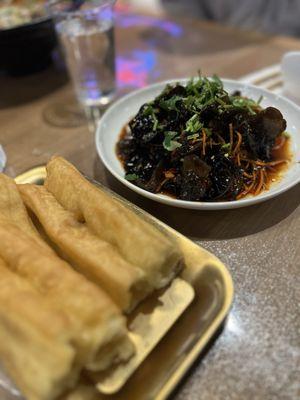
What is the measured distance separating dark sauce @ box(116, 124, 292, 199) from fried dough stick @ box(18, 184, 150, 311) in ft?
1.41

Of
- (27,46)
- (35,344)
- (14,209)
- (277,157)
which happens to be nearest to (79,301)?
(35,344)

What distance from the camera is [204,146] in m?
1.42

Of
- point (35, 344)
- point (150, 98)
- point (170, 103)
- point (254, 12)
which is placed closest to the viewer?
point (35, 344)

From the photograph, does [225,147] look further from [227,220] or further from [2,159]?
[2,159]

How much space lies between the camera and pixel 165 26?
317 centimetres

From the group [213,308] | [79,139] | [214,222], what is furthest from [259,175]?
[79,139]

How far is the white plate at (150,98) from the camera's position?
1.31m

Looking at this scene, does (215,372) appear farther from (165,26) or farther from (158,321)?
(165,26)

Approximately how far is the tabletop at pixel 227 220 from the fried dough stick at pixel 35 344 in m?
0.35

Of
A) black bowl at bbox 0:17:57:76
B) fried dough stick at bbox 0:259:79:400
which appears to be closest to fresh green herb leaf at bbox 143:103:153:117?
fried dough stick at bbox 0:259:79:400

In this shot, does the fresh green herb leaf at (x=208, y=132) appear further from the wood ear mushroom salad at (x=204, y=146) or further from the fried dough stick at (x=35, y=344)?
the fried dough stick at (x=35, y=344)

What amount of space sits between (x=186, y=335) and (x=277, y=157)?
0.92m

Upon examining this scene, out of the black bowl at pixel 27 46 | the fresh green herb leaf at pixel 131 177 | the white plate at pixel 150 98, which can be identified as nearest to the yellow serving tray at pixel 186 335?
the white plate at pixel 150 98

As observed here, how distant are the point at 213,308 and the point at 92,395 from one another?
38 cm
